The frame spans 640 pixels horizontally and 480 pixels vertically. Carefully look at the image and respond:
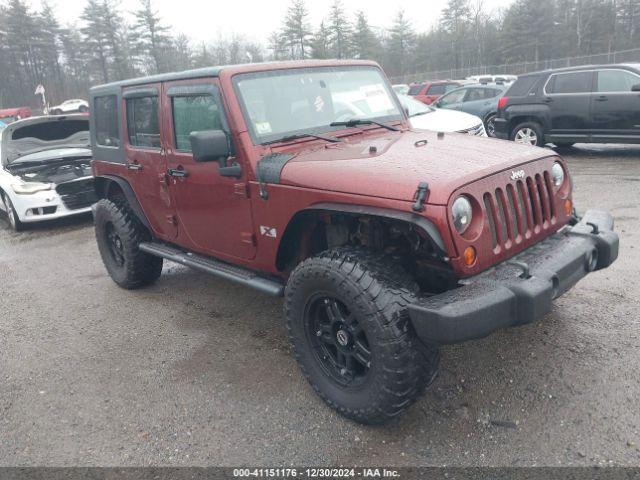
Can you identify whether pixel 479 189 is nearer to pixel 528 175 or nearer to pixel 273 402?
pixel 528 175

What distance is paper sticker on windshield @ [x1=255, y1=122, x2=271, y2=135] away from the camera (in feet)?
11.4

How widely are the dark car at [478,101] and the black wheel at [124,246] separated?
10.7m

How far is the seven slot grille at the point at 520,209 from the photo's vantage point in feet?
8.90

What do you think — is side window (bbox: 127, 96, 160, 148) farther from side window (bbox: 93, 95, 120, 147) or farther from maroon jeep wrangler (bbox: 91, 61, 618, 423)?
side window (bbox: 93, 95, 120, 147)

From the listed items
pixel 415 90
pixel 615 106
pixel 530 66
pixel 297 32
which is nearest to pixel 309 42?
pixel 297 32

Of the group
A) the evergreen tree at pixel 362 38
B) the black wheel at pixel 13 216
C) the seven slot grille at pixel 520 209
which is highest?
the evergreen tree at pixel 362 38

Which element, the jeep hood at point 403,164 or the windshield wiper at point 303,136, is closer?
the jeep hood at point 403,164

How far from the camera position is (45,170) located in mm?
8430

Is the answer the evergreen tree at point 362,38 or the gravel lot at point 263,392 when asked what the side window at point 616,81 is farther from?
the evergreen tree at point 362,38

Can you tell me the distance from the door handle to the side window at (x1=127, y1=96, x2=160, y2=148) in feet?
0.96

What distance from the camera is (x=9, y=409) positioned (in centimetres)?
339

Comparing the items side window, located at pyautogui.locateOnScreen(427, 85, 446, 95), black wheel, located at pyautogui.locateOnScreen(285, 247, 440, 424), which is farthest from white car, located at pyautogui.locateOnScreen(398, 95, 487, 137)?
side window, located at pyautogui.locateOnScreen(427, 85, 446, 95)

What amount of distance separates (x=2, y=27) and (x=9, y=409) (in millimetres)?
58403

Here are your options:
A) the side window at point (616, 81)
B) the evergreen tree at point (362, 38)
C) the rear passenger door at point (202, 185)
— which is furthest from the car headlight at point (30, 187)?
the evergreen tree at point (362, 38)
